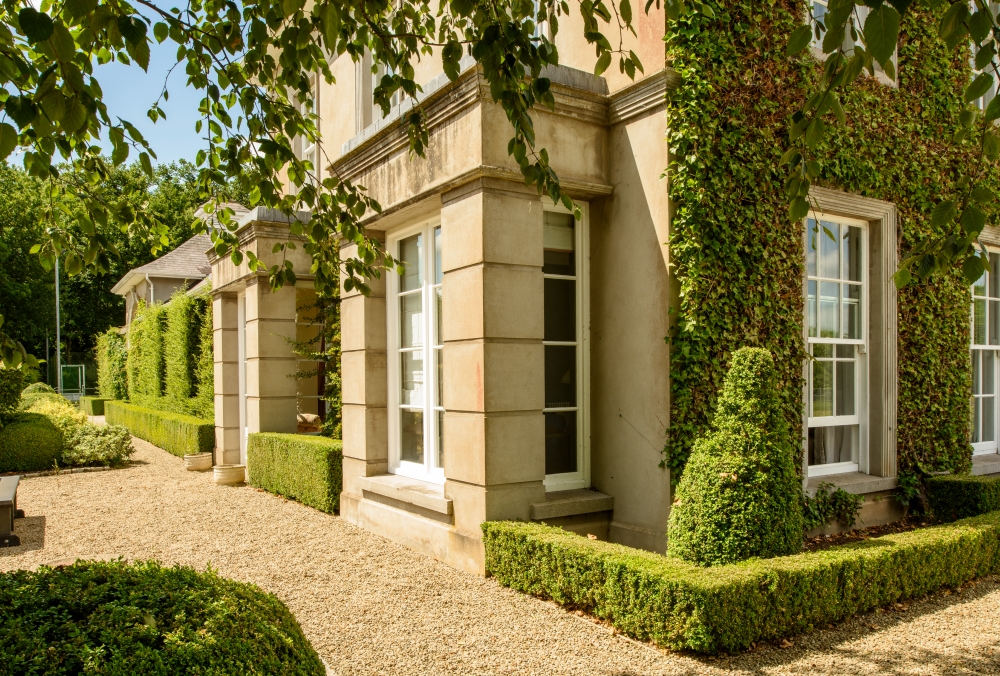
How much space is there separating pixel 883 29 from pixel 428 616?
4674 mm

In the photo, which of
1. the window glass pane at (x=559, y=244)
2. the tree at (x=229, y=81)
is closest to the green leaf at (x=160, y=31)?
the tree at (x=229, y=81)

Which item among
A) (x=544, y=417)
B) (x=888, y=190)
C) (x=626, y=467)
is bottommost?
(x=626, y=467)

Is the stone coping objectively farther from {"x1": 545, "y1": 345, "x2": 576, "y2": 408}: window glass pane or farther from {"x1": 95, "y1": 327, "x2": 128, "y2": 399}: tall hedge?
{"x1": 95, "y1": 327, "x2": 128, "y2": 399}: tall hedge

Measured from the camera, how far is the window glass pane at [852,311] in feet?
26.1

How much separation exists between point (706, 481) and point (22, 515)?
8862mm

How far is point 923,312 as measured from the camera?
835 cm

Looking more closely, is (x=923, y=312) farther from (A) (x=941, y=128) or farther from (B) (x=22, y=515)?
(B) (x=22, y=515)

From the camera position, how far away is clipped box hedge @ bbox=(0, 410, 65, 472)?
13.6m

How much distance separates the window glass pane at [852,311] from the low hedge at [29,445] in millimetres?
14005

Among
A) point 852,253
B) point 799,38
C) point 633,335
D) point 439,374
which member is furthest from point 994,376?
point 799,38

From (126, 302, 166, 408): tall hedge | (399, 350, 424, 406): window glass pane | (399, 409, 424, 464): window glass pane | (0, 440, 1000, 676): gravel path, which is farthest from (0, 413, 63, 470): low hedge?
(399, 350, 424, 406): window glass pane

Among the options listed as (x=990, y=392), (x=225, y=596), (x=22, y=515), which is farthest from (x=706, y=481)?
(x=22, y=515)

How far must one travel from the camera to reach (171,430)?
16.2m

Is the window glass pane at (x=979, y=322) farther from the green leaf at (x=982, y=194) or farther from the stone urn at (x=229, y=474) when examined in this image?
the stone urn at (x=229, y=474)
